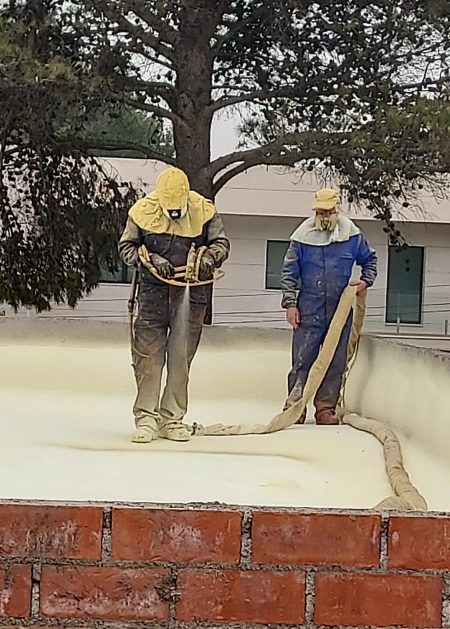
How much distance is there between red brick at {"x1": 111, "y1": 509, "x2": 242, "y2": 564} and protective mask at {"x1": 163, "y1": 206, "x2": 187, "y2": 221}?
7.26 feet

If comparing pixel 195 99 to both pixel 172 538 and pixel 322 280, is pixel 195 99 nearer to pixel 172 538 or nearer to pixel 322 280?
pixel 322 280

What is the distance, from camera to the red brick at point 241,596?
3.50ft

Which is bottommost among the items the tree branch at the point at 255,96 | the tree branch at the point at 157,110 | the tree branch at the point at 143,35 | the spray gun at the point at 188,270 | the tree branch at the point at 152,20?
the spray gun at the point at 188,270

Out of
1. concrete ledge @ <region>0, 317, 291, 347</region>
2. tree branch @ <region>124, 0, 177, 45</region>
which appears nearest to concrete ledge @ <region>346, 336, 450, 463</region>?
concrete ledge @ <region>0, 317, 291, 347</region>

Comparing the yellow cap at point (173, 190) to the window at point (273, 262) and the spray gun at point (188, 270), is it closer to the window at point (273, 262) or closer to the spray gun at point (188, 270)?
the spray gun at point (188, 270)

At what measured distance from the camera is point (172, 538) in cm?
107

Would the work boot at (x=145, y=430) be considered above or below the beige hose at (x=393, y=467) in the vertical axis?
below

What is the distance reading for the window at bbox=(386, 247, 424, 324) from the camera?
50.4 feet

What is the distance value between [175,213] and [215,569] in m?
2.24

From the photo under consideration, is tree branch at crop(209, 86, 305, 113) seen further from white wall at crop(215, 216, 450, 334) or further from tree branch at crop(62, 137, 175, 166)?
white wall at crop(215, 216, 450, 334)

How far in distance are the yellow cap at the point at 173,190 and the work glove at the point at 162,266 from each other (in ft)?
0.54

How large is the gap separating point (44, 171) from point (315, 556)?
696 centimetres

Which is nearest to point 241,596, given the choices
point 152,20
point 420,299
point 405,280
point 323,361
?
point 323,361

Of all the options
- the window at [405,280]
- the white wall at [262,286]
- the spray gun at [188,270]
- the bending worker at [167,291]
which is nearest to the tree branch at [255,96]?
the bending worker at [167,291]
